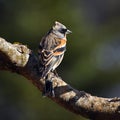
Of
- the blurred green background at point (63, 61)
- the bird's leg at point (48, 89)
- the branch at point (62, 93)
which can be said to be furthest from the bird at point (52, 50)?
the blurred green background at point (63, 61)

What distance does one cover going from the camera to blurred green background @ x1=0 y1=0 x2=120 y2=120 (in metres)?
21.8

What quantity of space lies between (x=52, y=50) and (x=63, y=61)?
11.4 metres

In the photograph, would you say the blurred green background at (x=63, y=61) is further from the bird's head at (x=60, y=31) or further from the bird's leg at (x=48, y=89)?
the bird's leg at (x=48, y=89)

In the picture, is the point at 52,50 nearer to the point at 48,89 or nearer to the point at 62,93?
the point at 62,93

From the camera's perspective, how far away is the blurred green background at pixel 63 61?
2177cm

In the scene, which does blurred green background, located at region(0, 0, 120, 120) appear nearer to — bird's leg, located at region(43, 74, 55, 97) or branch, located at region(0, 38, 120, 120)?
branch, located at region(0, 38, 120, 120)

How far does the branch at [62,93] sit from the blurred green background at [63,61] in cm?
1108

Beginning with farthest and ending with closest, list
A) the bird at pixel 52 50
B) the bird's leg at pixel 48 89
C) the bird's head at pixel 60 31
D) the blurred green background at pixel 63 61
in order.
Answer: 1. the blurred green background at pixel 63 61
2. the bird's head at pixel 60 31
3. the bird at pixel 52 50
4. the bird's leg at pixel 48 89

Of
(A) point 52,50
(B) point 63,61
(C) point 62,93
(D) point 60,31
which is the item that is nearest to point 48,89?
(C) point 62,93

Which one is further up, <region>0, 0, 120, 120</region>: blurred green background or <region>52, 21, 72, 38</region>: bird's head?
<region>52, 21, 72, 38</region>: bird's head

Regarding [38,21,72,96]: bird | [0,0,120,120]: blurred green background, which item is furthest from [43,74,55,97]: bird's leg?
[0,0,120,120]: blurred green background

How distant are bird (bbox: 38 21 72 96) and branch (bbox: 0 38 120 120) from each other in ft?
0.42

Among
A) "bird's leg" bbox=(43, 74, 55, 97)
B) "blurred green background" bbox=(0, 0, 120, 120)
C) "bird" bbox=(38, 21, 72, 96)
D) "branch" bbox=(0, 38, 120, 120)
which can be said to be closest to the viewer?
"bird's leg" bbox=(43, 74, 55, 97)

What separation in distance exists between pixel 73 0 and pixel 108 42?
68.8 inches
